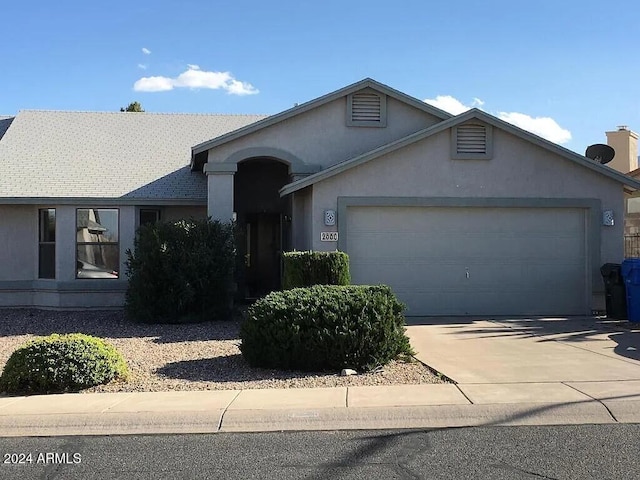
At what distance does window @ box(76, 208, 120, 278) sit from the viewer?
17734 mm

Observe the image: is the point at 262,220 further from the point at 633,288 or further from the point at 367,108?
the point at 633,288

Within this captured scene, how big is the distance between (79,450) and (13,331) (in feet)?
29.5

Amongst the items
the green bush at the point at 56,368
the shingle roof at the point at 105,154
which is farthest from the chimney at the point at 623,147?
the green bush at the point at 56,368

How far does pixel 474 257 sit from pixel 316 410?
8749 millimetres

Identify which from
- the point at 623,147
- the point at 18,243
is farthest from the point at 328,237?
the point at 623,147

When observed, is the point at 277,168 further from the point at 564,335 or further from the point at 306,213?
the point at 564,335

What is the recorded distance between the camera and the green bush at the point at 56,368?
8875mm

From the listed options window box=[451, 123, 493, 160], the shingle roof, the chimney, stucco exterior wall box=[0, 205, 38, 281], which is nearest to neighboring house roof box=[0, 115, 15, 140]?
the shingle roof

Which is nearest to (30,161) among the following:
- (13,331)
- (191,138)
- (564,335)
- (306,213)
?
(191,138)

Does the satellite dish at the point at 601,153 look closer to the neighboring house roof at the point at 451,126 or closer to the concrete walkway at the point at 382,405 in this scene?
the neighboring house roof at the point at 451,126

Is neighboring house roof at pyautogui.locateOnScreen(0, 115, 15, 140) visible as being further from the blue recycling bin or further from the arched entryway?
the blue recycling bin

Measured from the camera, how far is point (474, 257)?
15547mm

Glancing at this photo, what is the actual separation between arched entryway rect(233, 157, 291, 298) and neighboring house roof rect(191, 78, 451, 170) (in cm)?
261

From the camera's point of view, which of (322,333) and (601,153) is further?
(601,153)
